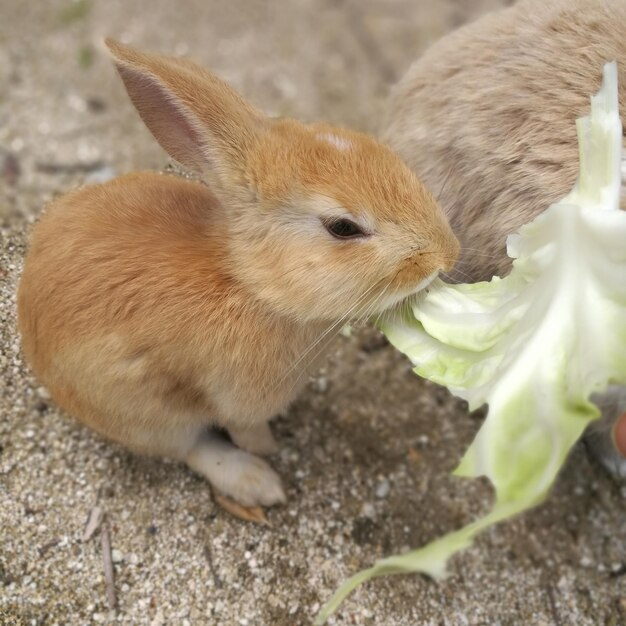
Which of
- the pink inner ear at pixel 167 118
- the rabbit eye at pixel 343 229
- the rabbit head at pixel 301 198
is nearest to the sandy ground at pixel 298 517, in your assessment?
the pink inner ear at pixel 167 118

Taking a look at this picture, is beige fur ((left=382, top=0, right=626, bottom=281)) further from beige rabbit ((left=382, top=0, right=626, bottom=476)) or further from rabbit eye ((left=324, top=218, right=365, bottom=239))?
rabbit eye ((left=324, top=218, right=365, bottom=239))

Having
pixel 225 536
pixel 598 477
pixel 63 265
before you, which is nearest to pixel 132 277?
pixel 63 265

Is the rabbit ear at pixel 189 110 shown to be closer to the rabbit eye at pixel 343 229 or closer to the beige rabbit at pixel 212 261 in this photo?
the beige rabbit at pixel 212 261

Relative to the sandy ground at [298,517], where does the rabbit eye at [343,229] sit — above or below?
above

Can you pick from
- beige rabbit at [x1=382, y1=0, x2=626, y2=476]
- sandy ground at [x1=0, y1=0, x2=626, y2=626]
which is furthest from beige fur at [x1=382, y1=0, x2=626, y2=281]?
sandy ground at [x1=0, y1=0, x2=626, y2=626]

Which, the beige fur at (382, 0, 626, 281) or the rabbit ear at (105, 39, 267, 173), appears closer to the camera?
the rabbit ear at (105, 39, 267, 173)

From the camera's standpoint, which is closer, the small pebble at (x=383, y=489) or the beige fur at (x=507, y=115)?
the beige fur at (x=507, y=115)
